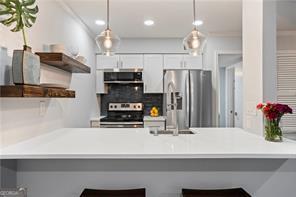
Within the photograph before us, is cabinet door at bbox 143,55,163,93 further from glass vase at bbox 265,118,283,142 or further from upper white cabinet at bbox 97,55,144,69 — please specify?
glass vase at bbox 265,118,283,142

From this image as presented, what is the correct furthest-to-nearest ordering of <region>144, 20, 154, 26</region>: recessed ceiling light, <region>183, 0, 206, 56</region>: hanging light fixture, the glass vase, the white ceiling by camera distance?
1. <region>144, 20, 154, 26</region>: recessed ceiling light
2. the white ceiling
3. <region>183, 0, 206, 56</region>: hanging light fixture
4. the glass vase

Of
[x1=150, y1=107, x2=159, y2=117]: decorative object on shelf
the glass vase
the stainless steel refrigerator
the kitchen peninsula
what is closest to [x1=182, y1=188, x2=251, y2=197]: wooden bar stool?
the kitchen peninsula

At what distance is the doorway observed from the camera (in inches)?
224

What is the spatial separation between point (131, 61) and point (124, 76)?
1.28ft

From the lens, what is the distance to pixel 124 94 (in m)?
5.04

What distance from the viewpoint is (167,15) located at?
11.6 ft

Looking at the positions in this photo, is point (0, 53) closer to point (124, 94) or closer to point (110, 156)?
point (110, 156)

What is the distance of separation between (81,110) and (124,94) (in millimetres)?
1435

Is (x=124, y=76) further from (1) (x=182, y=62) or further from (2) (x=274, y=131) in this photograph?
(2) (x=274, y=131)

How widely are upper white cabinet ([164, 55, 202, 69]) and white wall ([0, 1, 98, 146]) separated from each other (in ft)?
4.98

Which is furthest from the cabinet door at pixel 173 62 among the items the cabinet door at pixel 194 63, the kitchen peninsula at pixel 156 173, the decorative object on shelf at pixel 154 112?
the kitchen peninsula at pixel 156 173

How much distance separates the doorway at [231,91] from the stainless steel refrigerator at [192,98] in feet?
4.06

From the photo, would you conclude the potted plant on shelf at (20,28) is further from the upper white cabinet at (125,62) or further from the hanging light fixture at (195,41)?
the upper white cabinet at (125,62)

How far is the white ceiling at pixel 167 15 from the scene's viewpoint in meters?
3.10
